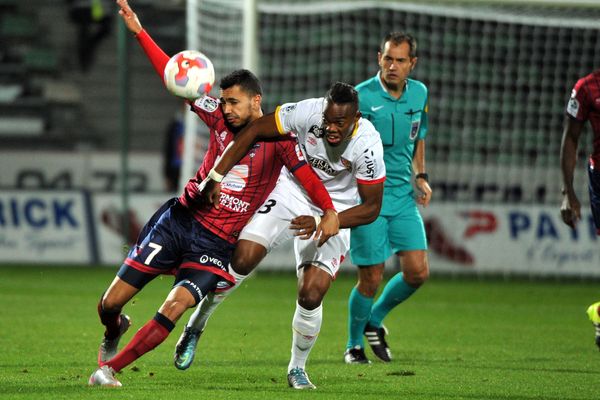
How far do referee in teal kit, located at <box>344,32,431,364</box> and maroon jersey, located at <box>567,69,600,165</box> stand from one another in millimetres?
1012

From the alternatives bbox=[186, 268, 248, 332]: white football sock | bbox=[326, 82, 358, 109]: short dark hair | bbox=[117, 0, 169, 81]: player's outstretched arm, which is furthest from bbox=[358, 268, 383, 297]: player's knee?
bbox=[117, 0, 169, 81]: player's outstretched arm

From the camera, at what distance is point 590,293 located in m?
13.2

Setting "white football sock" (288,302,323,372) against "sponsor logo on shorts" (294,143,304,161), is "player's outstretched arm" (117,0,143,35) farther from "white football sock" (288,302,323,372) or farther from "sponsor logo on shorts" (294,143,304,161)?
"white football sock" (288,302,323,372)

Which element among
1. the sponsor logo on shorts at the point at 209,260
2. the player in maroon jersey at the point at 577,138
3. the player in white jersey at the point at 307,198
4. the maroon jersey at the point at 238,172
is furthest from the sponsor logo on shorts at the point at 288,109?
the player in maroon jersey at the point at 577,138

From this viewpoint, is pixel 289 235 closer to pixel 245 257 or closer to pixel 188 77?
pixel 245 257

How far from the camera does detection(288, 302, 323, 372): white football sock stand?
6043 millimetres

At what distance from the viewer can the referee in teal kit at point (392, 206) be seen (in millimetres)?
7344

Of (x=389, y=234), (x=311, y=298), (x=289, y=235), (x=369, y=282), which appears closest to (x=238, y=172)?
(x=289, y=235)

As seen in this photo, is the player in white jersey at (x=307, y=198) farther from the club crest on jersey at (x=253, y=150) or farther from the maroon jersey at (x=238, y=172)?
the club crest on jersey at (x=253, y=150)

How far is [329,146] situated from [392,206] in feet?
4.92

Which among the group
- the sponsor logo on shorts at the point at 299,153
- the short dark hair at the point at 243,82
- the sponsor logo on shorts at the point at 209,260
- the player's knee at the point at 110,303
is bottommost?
the player's knee at the point at 110,303

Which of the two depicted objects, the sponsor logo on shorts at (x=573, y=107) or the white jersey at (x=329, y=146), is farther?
the sponsor logo on shorts at (x=573, y=107)

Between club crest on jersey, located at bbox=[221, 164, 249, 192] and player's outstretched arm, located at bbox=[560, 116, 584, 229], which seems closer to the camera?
club crest on jersey, located at bbox=[221, 164, 249, 192]

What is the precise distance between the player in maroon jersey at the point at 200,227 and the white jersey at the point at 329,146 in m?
0.12
